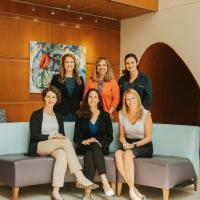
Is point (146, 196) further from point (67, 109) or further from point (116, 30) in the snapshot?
point (116, 30)

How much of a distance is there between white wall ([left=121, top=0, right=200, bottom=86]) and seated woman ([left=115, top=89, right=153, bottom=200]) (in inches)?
124

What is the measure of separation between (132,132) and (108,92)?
0.74 meters

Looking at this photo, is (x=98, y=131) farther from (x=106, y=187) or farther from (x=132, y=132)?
(x=106, y=187)

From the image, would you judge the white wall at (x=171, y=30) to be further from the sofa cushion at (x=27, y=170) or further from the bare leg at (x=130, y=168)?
the sofa cushion at (x=27, y=170)

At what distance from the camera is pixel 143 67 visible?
9078 mm

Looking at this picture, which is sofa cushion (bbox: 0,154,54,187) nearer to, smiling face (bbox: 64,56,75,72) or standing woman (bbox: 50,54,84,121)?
standing woman (bbox: 50,54,84,121)

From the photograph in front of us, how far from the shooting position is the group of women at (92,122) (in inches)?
179

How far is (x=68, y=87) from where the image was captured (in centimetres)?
529

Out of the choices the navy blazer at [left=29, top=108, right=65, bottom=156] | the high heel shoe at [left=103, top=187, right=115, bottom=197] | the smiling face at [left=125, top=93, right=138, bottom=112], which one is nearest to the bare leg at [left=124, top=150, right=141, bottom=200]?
the high heel shoe at [left=103, top=187, right=115, bottom=197]

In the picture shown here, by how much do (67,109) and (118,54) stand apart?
4.20 metres

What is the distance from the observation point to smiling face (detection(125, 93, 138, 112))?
4793 millimetres

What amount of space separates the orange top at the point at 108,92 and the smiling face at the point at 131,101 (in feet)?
1.72

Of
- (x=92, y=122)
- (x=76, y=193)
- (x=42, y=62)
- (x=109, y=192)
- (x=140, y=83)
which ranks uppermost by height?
(x=42, y=62)

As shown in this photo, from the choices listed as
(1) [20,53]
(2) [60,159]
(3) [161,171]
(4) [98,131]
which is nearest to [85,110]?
(4) [98,131]
